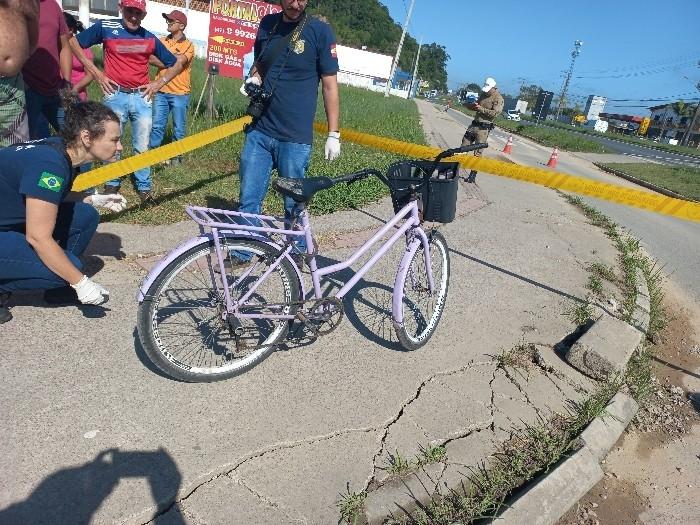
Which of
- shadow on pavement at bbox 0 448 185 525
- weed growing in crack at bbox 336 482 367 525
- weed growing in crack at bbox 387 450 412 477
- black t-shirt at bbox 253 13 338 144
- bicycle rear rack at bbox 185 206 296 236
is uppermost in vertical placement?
black t-shirt at bbox 253 13 338 144

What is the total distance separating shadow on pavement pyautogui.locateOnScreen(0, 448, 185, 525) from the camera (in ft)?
6.23

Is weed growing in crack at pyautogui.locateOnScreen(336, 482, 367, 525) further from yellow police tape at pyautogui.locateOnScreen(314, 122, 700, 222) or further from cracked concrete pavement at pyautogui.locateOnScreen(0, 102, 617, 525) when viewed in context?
yellow police tape at pyautogui.locateOnScreen(314, 122, 700, 222)

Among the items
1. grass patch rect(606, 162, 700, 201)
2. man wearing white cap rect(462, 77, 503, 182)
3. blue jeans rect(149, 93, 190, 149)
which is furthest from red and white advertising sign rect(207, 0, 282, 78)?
grass patch rect(606, 162, 700, 201)

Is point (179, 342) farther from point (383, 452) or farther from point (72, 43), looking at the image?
point (72, 43)

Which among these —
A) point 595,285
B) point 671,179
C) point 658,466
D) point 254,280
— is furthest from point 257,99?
point 671,179

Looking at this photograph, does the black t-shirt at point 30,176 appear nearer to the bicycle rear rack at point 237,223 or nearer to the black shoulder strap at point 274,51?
the bicycle rear rack at point 237,223

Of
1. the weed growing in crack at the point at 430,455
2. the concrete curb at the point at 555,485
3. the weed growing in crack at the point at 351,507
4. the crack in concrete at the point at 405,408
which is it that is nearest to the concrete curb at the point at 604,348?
the concrete curb at the point at 555,485

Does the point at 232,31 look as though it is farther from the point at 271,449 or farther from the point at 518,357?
the point at 271,449


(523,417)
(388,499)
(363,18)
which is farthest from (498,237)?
(363,18)

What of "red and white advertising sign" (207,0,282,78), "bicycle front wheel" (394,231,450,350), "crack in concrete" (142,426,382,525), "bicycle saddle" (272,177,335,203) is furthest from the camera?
"red and white advertising sign" (207,0,282,78)

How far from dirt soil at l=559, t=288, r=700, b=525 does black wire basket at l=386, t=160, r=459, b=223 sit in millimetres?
1828

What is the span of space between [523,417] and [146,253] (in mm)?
3145

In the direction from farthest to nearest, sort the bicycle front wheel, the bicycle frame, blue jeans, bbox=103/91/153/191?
1. blue jeans, bbox=103/91/153/191
2. the bicycle front wheel
3. the bicycle frame

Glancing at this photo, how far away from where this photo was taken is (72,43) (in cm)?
484
